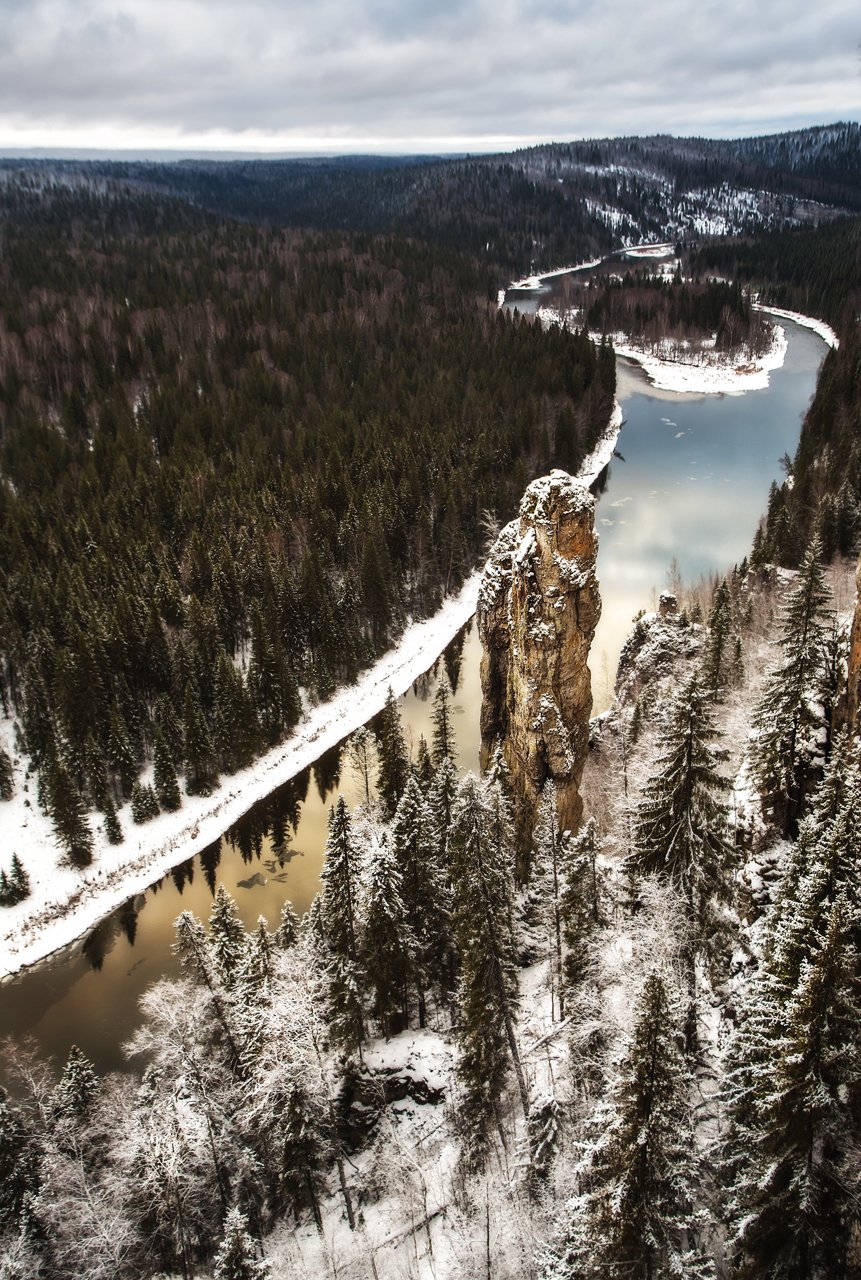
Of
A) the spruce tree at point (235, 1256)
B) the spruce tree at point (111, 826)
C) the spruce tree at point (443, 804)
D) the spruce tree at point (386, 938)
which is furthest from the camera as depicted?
the spruce tree at point (111, 826)

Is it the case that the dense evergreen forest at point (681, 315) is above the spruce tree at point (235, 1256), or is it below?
above

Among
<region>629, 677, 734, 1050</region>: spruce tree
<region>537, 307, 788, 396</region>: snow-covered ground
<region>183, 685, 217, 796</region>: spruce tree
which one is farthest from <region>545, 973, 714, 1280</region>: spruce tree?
<region>537, 307, 788, 396</region>: snow-covered ground

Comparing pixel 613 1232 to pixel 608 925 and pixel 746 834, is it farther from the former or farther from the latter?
pixel 746 834

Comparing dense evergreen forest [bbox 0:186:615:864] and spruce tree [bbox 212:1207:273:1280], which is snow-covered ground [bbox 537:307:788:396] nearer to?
dense evergreen forest [bbox 0:186:615:864]

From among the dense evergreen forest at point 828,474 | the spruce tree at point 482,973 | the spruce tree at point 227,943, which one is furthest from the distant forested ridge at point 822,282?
the spruce tree at point 227,943

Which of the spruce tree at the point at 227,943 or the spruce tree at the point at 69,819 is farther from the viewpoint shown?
the spruce tree at the point at 69,819

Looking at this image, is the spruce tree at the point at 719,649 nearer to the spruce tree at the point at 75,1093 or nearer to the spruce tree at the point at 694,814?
the spruce tree at the point at 694,814

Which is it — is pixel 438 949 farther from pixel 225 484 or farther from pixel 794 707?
pixel 225 484
